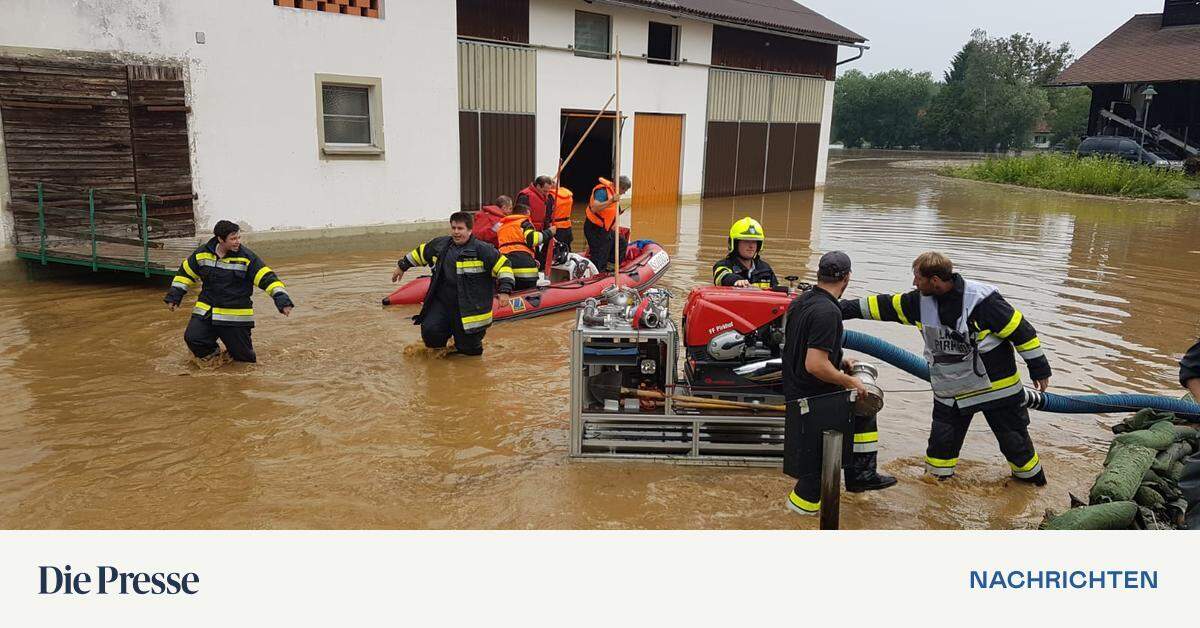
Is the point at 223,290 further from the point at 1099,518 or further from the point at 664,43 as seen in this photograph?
the point at 664,43

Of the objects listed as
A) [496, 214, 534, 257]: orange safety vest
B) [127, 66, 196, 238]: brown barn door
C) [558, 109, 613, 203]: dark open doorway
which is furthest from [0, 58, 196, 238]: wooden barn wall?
[558, 109, 613, 203]: dark open doorway

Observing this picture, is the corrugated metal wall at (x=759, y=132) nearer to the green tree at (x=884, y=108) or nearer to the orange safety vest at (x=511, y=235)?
the orange safety vest at (x=511, y=235)

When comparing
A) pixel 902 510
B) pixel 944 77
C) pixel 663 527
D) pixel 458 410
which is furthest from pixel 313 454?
pixel 944 77

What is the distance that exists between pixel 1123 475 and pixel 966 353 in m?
0.98

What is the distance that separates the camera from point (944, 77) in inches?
2972

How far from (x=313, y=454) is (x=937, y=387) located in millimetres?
3880

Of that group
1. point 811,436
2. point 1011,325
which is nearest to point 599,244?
point 1011,325

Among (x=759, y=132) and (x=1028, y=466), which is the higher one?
(x=759, y=132)

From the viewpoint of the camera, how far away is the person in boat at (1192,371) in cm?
396

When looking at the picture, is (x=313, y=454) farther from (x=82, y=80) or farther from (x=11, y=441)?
(x=82, y=80)

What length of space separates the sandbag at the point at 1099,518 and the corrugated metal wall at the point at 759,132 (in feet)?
60.2

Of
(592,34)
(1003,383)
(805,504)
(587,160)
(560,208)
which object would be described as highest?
(592,34)

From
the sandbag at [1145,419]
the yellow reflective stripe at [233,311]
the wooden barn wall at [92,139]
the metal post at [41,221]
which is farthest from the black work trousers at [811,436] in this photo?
the wooden barn wall at [92,139]

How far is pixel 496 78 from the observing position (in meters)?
15.3
